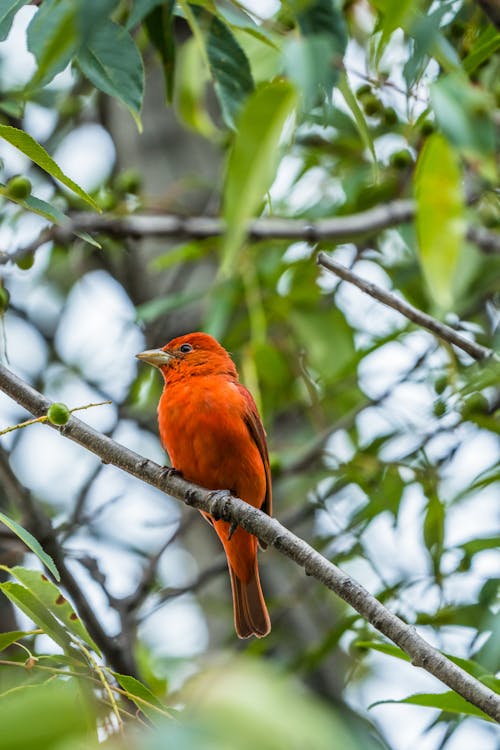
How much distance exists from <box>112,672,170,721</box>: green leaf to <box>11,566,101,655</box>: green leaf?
0.41 feet

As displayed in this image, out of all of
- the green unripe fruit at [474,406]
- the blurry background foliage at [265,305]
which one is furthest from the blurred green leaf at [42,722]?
the green unripe fruit at [474,406]

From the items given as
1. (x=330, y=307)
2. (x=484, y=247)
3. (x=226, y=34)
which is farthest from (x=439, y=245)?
(x=330, y=307)

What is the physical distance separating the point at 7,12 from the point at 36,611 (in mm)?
1457

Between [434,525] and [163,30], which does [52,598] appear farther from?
[434,525]

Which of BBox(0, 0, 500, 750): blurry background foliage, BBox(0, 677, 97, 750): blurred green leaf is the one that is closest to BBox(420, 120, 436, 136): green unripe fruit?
BBox(0, 0, 500, 750): blurry background foliage

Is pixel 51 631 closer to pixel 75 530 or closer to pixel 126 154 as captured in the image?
pixel 75 530

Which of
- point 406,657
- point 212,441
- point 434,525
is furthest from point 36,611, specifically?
point 434,525

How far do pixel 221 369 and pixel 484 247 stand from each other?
1431 millimetres

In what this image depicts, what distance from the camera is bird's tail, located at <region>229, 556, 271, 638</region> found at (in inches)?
186

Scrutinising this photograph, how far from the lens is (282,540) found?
289 cm

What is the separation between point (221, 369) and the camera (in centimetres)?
519

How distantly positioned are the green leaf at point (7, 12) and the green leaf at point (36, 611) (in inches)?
52.7

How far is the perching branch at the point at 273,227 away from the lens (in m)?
4.93

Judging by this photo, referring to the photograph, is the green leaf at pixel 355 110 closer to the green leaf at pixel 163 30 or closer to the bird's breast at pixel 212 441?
the green leaf at pixel 163 30
